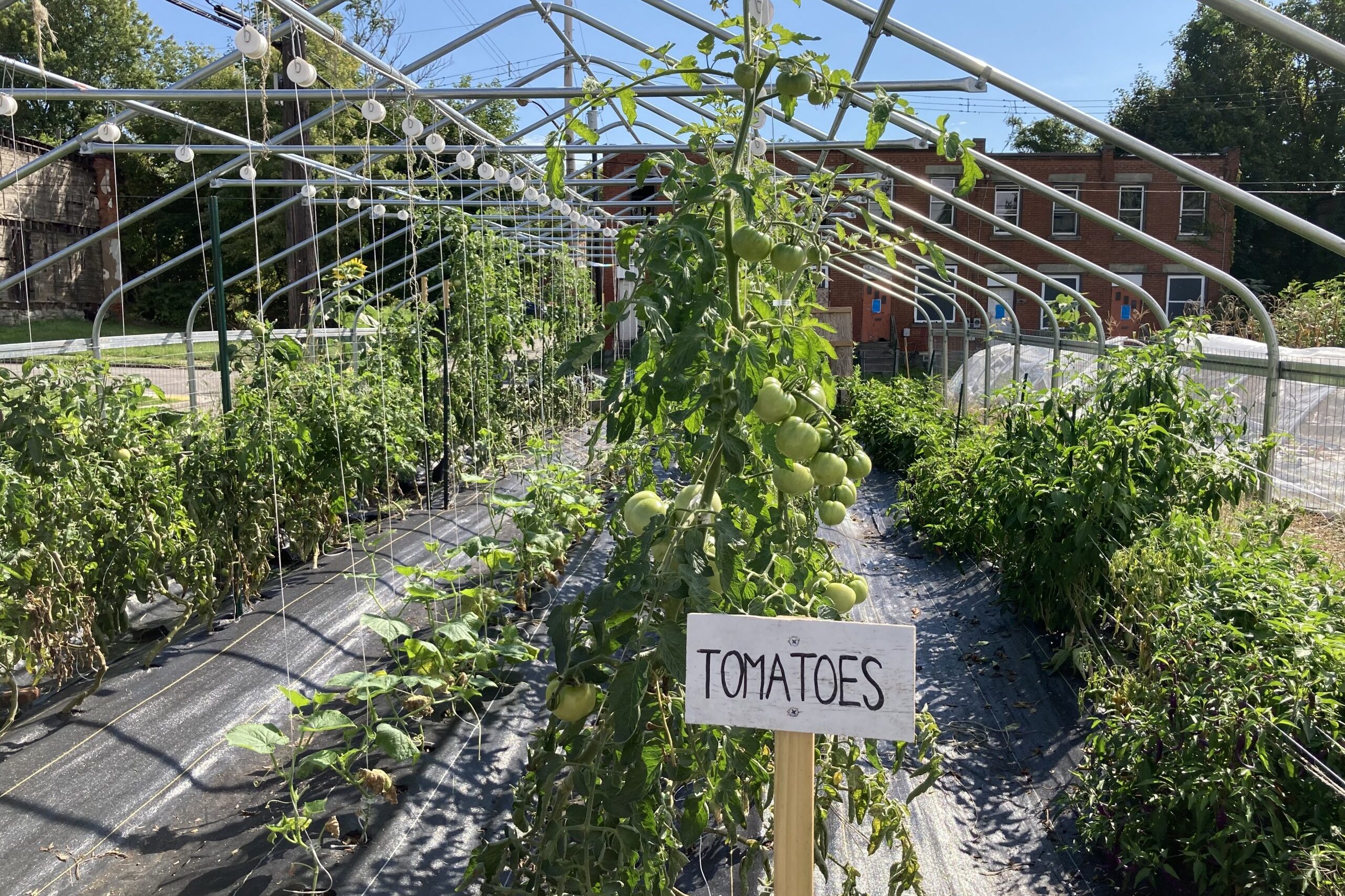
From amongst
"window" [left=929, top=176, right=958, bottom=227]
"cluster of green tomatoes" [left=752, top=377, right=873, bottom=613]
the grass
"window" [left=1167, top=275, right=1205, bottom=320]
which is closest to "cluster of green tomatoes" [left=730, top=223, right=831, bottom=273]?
"cluster of green tomatoes" [left=752, top=377, right=873, bottom=613]

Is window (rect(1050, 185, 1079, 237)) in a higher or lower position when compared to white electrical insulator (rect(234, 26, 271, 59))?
higher

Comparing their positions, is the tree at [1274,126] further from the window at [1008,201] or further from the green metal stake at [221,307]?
the green metal stake at [221,307]

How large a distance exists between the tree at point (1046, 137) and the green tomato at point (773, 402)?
29.9 metres

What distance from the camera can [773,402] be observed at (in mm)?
1693

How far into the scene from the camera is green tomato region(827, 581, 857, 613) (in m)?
2.05

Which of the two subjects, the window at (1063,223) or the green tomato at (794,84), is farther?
the window at (1063,223)

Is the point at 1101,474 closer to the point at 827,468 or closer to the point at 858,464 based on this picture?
the point at 858,464

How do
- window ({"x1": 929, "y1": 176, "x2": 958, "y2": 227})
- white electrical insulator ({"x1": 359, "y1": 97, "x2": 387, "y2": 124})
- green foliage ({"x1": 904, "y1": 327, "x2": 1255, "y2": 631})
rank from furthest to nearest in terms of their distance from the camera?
window ({"x1": 929, "y1": 176, "x2": 958, "y2": 227}) < white electrical insulator ({"x1": 359, "y1": 97, "x2": 387, "y2": 124}) < green foliage ({"x1": 904, "y1": 327, "x2": 1255, "y2": 631})

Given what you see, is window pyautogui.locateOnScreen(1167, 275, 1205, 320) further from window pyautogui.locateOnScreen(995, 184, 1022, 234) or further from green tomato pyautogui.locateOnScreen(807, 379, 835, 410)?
green tomato pyautogui.locateOnScreen(807, 379, 835, 410)

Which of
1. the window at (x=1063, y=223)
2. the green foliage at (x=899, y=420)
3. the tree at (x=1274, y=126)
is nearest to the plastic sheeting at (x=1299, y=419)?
the green foliage at (x=899, y=420)

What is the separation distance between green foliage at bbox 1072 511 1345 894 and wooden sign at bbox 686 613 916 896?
1060mm

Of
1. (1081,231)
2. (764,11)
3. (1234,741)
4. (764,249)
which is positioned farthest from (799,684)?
(1081,231)

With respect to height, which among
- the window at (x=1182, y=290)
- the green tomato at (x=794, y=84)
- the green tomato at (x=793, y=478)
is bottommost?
the green tomato at (x=793, y=478)

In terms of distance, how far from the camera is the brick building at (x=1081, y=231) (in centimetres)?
2114
